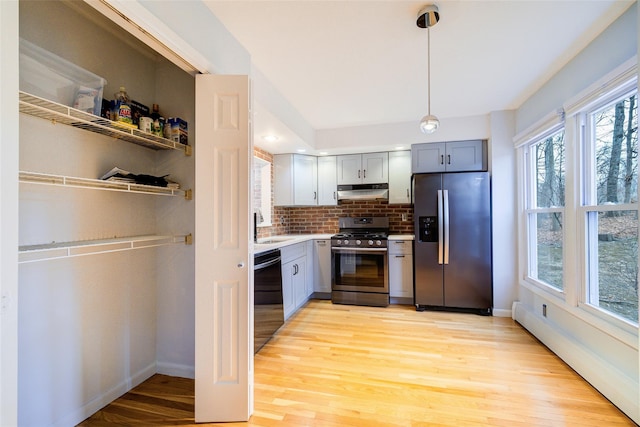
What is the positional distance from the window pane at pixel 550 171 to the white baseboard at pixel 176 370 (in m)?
3.42

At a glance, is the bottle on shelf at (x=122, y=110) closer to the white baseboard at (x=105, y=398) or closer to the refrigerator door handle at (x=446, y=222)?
the white baseboard at (x=105, y=398)

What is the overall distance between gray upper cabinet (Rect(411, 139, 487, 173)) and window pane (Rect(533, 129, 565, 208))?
24.6 inches

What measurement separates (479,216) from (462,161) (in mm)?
751

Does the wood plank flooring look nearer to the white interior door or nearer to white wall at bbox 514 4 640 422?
white wall at bbox 514 4 640 422

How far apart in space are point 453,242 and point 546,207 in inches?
39.1

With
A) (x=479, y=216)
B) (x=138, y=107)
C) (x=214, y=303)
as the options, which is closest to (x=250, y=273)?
(x=214, y=303)

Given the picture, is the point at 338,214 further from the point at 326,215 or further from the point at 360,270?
the point at 360,270

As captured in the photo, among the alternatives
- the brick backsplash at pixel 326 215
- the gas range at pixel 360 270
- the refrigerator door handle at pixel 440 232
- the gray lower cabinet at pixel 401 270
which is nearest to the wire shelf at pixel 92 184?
the brick backsplash at pixel 326 215

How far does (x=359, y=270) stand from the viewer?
374cm

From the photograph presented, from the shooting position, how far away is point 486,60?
2.21m

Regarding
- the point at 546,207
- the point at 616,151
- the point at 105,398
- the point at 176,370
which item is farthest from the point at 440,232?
the point at 105,398

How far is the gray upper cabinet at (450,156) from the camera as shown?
139 inches

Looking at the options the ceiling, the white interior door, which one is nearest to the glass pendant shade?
the ceiling

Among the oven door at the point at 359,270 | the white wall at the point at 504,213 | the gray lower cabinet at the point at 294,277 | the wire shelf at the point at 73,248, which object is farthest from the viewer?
the oven door at the point at 359,270
